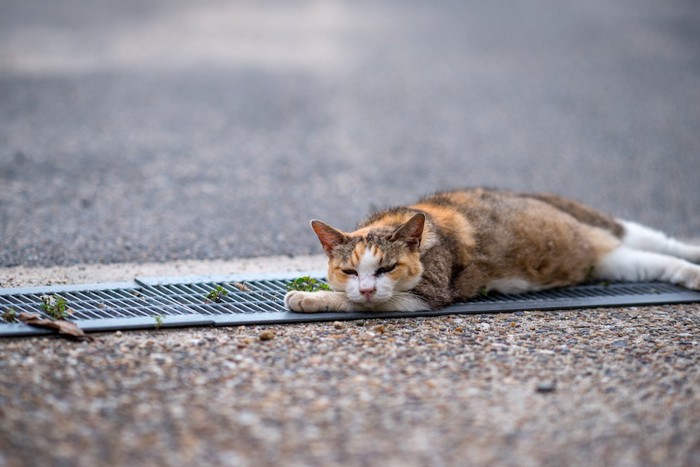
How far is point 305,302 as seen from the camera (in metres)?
4.33

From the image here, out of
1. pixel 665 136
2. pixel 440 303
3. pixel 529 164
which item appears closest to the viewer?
pixel 440 303

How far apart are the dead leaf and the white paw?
1069 millimetres

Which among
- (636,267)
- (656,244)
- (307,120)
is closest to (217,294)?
(636,267)

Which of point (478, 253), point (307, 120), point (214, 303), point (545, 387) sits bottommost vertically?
point (545, 387)

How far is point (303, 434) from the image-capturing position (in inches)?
120

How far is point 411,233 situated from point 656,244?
2.21 metres

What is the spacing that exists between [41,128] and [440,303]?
5.85 metres

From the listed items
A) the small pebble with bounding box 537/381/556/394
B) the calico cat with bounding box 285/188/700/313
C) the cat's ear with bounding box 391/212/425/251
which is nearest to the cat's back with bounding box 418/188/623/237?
the calico cat with bounding box 285/188/700/313

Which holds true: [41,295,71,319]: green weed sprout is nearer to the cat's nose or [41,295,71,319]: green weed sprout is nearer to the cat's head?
the cat's head

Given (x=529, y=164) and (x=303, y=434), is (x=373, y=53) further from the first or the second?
(x=303, y=434)

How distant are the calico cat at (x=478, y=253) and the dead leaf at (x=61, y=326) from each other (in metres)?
1.10

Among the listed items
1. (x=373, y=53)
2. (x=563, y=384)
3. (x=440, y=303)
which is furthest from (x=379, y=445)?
(x=373, y=53)

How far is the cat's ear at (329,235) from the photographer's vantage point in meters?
4.46

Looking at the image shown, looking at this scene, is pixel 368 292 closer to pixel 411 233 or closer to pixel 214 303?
pixel 411 233
